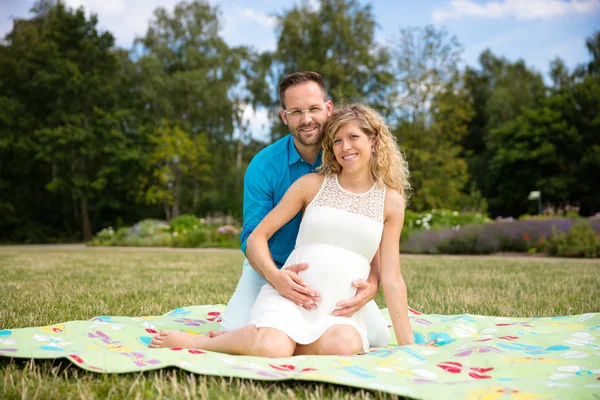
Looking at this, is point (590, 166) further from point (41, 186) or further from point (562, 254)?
point (41, 186)

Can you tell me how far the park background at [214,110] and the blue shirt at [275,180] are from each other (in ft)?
47.8

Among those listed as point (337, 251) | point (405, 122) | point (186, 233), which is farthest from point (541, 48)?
point (337, 251)

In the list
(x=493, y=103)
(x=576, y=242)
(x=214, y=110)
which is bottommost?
(x=576, y=242)

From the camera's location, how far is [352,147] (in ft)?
10.3

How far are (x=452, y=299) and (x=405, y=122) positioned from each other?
1906 cm

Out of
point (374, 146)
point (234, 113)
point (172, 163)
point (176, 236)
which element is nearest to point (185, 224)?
point (176, 236)

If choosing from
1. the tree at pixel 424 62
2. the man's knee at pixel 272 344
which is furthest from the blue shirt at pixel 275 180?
the tree at pixel 424 62

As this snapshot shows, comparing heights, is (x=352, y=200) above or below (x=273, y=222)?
above

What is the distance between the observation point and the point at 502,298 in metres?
5.29

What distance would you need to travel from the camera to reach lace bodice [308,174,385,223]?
3145mm

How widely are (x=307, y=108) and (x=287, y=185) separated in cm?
61

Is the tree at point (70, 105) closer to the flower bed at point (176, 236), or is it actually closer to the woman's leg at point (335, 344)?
the flower bed at point (176, 236)

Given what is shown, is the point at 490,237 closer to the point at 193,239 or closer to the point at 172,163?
the point at 193,239

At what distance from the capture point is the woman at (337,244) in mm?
2834
